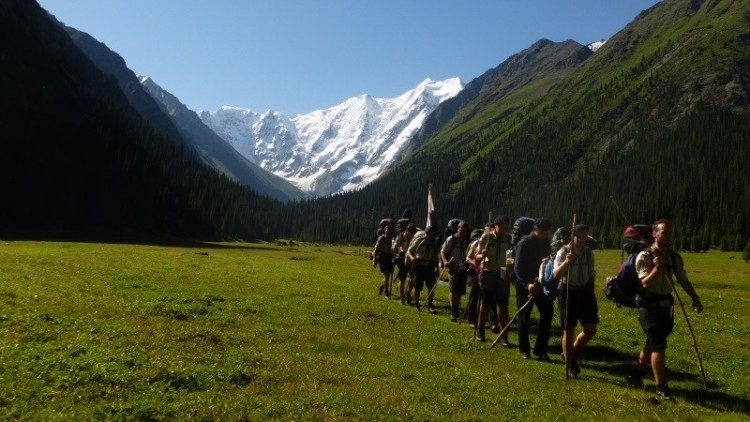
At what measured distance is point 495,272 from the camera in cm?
1761

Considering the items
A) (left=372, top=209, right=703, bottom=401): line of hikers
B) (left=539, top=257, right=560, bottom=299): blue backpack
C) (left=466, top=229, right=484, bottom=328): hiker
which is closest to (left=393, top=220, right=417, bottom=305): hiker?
(left=372, top=209, right=703, bottom=401): line of hikers

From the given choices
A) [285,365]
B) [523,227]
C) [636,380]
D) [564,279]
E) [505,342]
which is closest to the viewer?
[285,365]

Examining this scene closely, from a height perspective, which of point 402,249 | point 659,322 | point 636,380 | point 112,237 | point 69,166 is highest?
point 69,166

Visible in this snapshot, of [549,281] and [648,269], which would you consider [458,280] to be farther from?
[648,269]

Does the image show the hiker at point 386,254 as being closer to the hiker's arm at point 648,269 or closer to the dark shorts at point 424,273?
the dark shorts at point 424,273

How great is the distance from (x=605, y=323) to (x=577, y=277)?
35.3 ft

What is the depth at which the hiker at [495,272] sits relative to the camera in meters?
17.2

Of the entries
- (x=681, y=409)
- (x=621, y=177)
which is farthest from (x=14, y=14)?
(x=621, y=177)

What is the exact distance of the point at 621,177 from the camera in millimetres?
183000

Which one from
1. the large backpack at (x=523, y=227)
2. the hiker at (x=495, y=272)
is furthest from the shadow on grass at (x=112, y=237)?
the large backpack at (x=523, y=227)

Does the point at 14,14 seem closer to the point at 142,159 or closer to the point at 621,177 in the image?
the point at 142,159

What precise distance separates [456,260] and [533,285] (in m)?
6.66

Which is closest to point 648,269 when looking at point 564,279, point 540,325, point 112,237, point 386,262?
point 564,279

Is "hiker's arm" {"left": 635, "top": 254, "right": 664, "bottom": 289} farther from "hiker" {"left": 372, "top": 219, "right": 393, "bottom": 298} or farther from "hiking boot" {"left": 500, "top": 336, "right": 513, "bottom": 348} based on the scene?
"hiker" {"left": 372, "top": 219, "right": 393, "bottom": 298}
